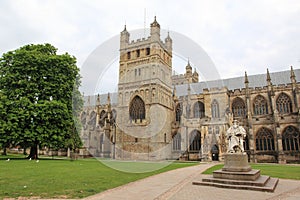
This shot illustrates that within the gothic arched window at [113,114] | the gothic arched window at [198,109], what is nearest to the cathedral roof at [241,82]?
the gothic arched window at [113,114]

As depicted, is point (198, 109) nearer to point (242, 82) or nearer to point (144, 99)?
point (242, 82)

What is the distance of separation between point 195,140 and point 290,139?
538 inches

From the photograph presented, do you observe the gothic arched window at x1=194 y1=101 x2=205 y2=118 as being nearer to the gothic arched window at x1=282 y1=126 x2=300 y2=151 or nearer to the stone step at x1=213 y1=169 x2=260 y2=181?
the gothic arched window at x1=282 y1=126 x2=300 y2=151

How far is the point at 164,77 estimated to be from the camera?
129 feet

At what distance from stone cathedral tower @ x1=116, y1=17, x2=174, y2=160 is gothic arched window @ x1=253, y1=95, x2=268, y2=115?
14473mm

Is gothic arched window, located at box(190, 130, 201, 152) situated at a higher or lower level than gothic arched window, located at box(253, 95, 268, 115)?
lower

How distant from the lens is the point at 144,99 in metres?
36.7

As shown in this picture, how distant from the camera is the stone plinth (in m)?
11.6

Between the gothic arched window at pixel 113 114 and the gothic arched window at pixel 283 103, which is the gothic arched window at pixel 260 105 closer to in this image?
the gothic arched window at pixel 283 103

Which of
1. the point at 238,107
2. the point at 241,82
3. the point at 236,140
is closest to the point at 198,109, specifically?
the point at 238,107

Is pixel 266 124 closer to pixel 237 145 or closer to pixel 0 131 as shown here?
pixel 237 145

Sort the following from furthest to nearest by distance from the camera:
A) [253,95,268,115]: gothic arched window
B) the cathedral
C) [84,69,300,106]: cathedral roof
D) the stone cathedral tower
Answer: [84,69,300,106]: cathedral roof
[253,95,268,115]: gothic arched window
the stone cathedral tower
the cathedral

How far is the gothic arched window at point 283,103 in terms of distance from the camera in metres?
34.2

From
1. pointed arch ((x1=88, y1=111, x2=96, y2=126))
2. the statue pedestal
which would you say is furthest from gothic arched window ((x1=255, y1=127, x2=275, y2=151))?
pointed arch ((x1=88, y1=111, x2=96, y2=126))
